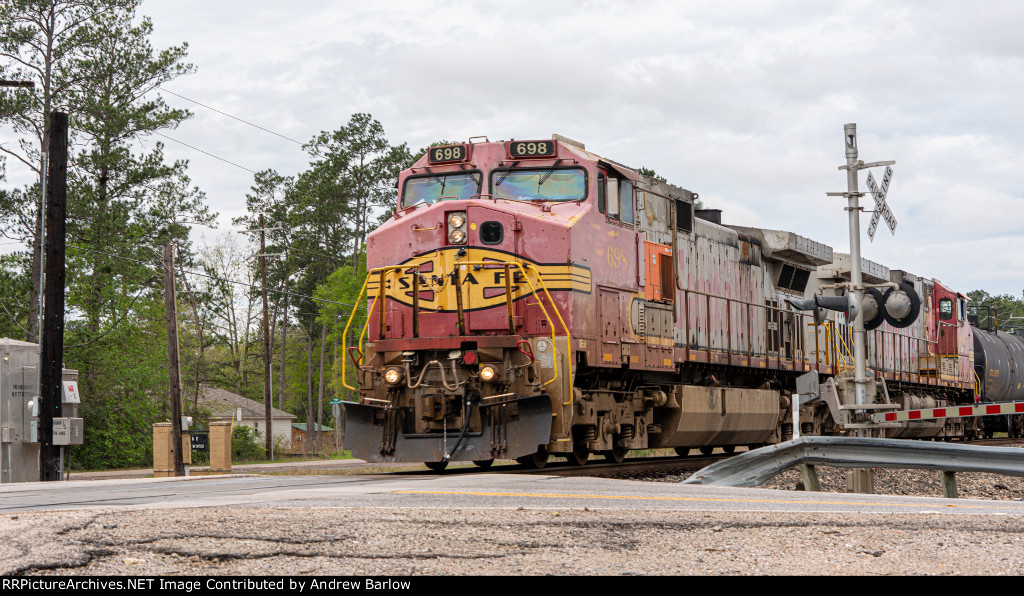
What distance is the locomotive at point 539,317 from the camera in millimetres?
12312

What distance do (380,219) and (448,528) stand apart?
5140 cm

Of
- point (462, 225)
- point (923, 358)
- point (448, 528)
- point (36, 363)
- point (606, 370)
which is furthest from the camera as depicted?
point (923, 358)

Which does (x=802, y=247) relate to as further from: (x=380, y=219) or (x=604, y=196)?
(x=380, y=219)

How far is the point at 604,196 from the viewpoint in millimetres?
13648

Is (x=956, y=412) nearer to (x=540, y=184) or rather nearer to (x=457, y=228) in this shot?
(x=540, y=184)

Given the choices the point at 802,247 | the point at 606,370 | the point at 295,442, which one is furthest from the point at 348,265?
the point at 606,370

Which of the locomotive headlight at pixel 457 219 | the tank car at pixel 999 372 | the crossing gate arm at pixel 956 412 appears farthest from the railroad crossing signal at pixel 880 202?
the tank car at pixel 999 372

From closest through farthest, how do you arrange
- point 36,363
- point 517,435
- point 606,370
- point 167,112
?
point 517,435
point 606,370
point 36,363
point 167,112

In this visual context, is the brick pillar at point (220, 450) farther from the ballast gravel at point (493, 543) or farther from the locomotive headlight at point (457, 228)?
the ballast gravel at point (493, 543)

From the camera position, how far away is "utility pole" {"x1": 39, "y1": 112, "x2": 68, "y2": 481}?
17812 millimetres

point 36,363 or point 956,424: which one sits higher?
point 36,363

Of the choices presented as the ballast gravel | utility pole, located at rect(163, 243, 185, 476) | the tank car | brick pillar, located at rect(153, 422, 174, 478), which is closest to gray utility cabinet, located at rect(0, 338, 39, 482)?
brick pillar, located at rect(153, 422, 174, 478)

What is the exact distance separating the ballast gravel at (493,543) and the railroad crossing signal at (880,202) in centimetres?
962

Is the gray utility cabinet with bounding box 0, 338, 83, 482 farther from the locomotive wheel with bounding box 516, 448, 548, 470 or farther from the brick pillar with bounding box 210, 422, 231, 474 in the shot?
the locomotive wheel with bounding box 516, 448, 548, 470
